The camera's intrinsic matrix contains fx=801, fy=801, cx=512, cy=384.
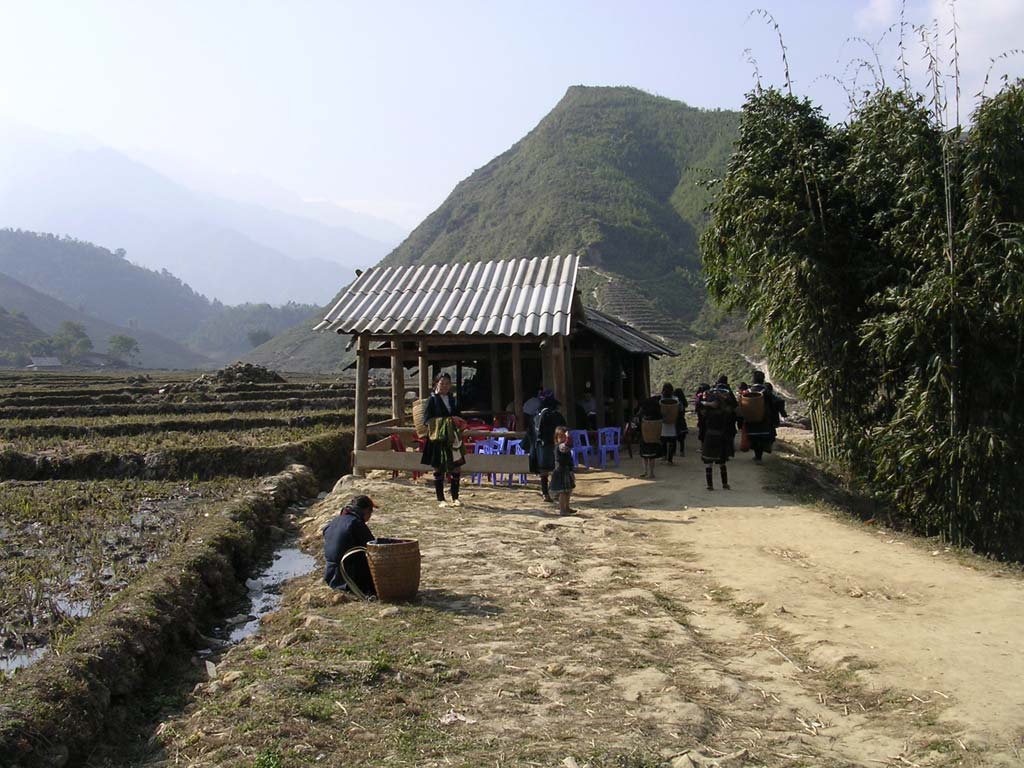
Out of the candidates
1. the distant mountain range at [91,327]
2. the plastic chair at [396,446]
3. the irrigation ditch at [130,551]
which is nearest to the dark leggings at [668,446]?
the plastic chair at [396,446]

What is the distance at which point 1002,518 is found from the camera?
32.9 feet

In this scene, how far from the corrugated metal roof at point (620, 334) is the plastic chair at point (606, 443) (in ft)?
5.97

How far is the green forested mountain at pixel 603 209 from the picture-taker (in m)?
52.7

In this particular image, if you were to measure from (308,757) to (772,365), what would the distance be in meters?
11.2

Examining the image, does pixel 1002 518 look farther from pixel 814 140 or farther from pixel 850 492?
pixel 814 140

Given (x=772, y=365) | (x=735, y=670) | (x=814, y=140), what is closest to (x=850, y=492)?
(x=772, y=365)

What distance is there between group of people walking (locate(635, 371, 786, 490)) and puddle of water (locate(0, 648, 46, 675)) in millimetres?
8496

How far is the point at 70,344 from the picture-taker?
8962cm

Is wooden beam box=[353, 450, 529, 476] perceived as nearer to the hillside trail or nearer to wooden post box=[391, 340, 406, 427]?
the hillside trail

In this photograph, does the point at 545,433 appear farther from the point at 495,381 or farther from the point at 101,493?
the point at 101,493

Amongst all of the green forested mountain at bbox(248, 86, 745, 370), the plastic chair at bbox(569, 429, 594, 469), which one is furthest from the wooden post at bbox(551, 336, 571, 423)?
the green forested mountain at bbox(248, 86, 745, 370)

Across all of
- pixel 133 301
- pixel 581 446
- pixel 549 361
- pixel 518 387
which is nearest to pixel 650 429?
pixel 581 446

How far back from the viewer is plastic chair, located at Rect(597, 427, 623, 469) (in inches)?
555

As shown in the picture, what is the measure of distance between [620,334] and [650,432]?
479 centimetres
